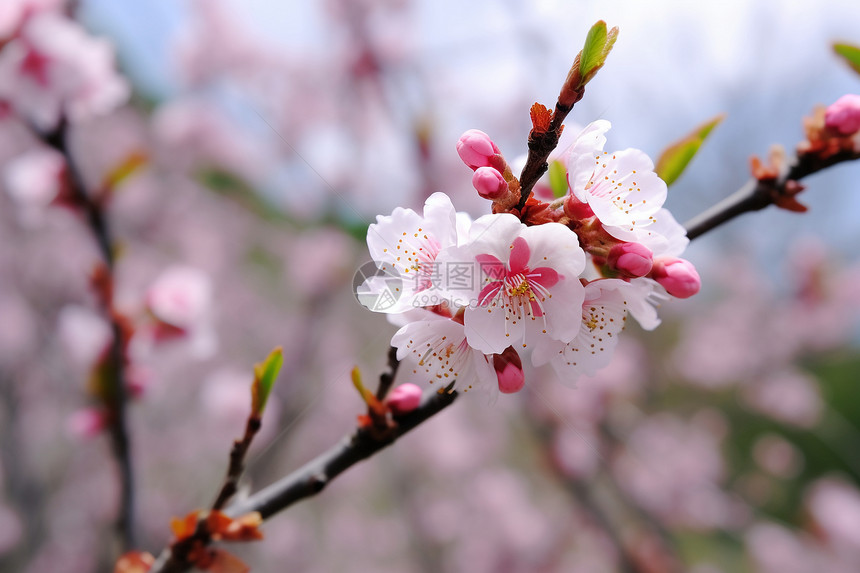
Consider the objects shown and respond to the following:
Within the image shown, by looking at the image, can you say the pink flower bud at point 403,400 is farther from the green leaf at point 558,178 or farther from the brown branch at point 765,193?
the brown branch at point 765,193

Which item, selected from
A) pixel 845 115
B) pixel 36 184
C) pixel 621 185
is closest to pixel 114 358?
pixel 36 184

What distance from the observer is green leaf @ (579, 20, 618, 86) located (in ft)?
1.53

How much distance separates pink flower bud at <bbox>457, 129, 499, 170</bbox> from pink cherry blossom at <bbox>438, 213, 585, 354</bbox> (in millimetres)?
99

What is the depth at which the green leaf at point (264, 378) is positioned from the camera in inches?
25.8

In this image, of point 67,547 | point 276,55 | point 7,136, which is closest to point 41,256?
point 7,136

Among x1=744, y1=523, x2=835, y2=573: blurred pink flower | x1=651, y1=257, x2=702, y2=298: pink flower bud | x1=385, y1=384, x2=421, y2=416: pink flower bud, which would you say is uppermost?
x1=385, y1=384, x2=421, y2=416: pink flower bud

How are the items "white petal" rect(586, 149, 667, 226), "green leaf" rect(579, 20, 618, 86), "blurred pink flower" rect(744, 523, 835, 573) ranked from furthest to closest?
"blurred pink flower" rect(744, 523, 835, 573) < "white petal" rect(586, 149, 667, 226) < "green leaf" rect(579, 20, 618, 86)

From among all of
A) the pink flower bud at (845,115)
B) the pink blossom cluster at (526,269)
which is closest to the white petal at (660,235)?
the pink blossom cluster at (526,269)

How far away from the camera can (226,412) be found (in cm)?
224

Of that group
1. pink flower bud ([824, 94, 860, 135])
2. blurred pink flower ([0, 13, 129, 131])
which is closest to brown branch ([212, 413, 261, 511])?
pink flower bud ([824, 94, 860, 135])

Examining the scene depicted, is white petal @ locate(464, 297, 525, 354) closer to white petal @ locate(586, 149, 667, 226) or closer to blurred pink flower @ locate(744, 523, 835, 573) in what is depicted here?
white petal @ locate(586, 149, 667, 226)

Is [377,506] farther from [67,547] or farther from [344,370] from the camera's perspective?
[344,370]

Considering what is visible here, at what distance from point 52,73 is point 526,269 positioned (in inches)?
52.7

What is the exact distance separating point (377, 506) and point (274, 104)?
14.7 ft
